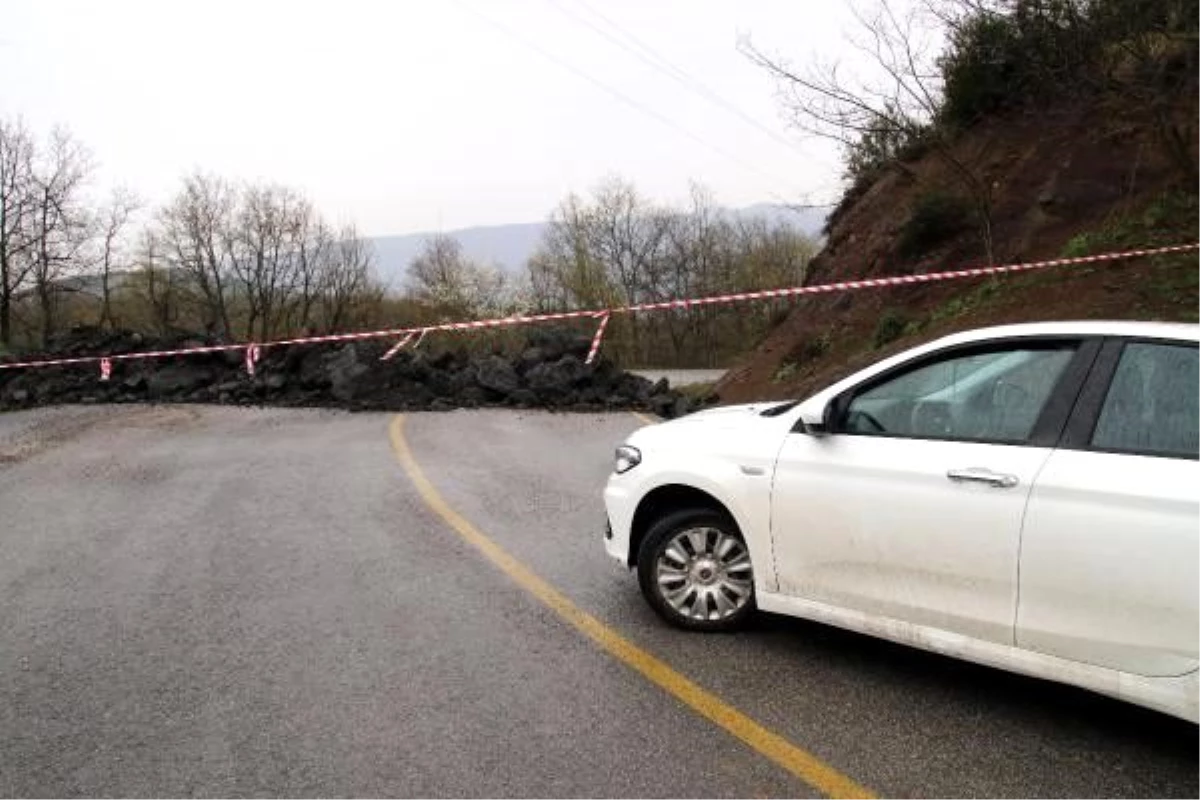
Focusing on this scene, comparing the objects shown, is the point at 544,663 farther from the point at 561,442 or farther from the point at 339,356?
the point at 339,356

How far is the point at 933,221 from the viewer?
67.0 ft

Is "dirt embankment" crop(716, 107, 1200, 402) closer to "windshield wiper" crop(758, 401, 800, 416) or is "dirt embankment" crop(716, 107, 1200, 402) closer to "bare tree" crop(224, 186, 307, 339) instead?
"windshield wiper" crop(758, 401, 800, 416)

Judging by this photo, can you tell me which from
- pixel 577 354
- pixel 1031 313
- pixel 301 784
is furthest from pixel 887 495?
pixel 577 354

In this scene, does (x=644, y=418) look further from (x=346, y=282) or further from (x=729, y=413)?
(x=346, y=282)

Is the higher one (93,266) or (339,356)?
(93,266)

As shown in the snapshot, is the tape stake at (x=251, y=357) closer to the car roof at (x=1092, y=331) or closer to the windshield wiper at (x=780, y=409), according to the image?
the windshield wiper at (x=780, y=409)

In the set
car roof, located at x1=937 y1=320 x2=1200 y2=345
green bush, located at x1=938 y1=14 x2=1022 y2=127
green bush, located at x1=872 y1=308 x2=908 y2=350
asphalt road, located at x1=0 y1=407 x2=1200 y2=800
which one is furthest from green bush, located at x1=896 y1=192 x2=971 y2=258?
car roof, located at x1=937 y1=320 x2=1200 y2=345

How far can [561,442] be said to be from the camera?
523 inches

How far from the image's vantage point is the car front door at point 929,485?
13.2 feet

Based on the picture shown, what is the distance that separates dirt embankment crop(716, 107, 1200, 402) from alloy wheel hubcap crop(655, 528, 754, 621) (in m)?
8.60

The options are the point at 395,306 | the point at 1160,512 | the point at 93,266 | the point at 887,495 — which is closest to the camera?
the point at 1160,512

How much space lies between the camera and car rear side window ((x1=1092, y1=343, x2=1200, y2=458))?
3.70m

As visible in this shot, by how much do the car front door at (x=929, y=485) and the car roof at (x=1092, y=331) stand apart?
0.15 ft

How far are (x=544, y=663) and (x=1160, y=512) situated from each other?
2.72 metres
